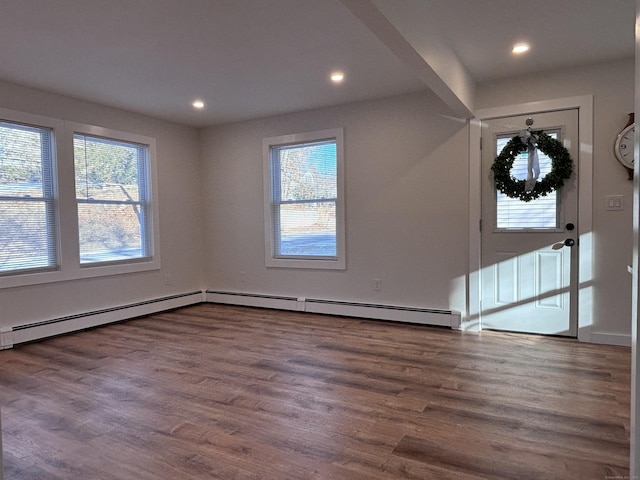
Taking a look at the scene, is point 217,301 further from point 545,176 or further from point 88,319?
point 545,176

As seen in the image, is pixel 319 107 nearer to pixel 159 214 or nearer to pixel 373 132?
pixel 373 132

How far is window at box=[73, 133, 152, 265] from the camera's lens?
4.48 m

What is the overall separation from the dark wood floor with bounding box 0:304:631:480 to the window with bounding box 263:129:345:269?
1307 millimetres

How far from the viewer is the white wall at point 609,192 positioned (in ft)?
11.6

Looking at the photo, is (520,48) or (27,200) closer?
(520,48)

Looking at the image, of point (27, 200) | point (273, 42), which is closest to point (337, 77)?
point (273, 42)

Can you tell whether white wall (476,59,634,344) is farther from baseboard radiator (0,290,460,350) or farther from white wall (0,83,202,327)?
white wall (0,83,202,327)

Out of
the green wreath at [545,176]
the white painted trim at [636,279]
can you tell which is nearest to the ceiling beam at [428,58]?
the green wreath at [545,176]

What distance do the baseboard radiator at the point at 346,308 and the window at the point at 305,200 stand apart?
1.45 ft

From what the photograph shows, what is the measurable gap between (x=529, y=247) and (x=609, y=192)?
78 cm

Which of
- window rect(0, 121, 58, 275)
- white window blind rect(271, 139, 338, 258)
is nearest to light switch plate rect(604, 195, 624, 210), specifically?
white window blind rect(271, 139, 338, 258)

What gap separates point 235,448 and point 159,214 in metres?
3.82

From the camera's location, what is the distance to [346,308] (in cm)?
484

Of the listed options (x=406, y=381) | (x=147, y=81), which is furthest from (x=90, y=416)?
(x=147, y=81)
